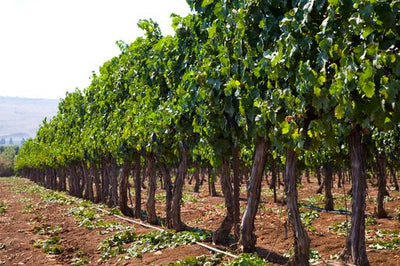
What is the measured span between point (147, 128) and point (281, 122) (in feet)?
23.6

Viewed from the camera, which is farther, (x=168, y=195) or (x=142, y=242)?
(x=168, y=195)

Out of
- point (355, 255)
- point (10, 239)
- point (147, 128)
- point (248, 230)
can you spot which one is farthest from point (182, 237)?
point (10, 239)

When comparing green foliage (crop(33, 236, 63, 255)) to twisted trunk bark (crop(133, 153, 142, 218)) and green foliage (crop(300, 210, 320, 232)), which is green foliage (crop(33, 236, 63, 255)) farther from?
green foliage (crop(300, 210, 320, 232))

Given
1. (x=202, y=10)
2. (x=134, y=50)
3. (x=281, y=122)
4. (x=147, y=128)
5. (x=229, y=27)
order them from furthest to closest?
(x=134, y=50), (x=147, y=128), (x=202, y=10), (x=229, y=27), (x=281, y=122)

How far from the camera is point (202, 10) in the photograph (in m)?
10.2

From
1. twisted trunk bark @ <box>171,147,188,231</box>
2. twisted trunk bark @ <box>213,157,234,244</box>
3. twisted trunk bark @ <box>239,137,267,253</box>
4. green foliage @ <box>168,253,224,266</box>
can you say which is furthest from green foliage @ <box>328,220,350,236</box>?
green foliage @ <box>168,253,224,266</box>

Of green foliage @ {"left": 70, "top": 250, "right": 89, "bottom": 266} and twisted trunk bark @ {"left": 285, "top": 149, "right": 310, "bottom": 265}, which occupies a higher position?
twisted trunk bark @ {"left": 285, "top": 149, "right": 310, "bottom": 265}

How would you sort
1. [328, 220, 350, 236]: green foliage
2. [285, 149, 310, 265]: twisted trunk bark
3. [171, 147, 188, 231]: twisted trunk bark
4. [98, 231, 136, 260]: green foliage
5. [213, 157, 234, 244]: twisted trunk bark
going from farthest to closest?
1. [328, 220, 350, 236]: green foliage
2. [171, 147, 188, 231]: twisted trunk bark
3. [98, 231, 136, 260]: green foliage
4. [213, 157, 234, 244]: twisted trunk bark
5. [285, 149, 310, 265]: twisted trunk bark

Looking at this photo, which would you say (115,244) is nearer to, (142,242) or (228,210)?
(142,242)

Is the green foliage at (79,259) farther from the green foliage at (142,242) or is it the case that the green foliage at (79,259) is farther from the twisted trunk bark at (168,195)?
the twisted trunk bark at (168,195)

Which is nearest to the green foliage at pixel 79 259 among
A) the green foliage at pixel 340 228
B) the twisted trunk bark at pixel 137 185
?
the twisted trunk bark at pixel 137 185

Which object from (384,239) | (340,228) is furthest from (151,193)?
(384,239)

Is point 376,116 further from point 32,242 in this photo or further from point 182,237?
point 32,242

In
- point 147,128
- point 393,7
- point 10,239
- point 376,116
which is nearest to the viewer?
point 393,7
